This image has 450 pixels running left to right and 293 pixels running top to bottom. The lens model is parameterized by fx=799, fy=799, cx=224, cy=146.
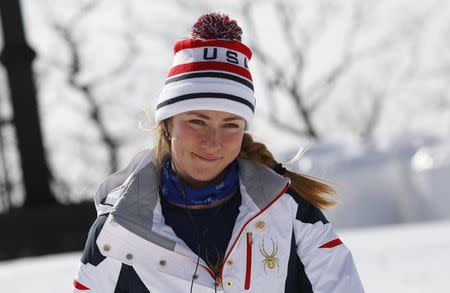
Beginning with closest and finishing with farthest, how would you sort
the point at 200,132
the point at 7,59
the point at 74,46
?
the point at 200,132 < the point at 7,59 < the point at 74,46

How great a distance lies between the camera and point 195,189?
2.15 meters

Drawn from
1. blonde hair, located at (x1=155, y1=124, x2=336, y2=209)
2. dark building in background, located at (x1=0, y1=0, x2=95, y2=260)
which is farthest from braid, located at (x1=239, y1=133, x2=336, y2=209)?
dark building in background, located at (x1=0, y1=0, x2=95, y2=260)

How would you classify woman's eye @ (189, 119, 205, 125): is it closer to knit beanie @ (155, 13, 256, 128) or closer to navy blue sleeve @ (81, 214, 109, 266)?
knit beanie @ (155, 13, 256, 128)

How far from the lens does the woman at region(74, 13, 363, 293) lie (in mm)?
2098

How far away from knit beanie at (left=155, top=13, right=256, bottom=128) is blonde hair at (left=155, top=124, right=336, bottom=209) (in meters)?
0.07

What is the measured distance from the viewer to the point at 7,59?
7859 mm

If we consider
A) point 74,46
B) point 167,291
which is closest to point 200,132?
point 167,291

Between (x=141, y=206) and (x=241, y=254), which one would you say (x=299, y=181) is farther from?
(x=141, y=206)

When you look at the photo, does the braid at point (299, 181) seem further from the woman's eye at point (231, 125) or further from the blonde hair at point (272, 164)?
the woman's eye at point (231, 125)

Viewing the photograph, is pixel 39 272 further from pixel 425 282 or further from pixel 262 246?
pixel 262 246

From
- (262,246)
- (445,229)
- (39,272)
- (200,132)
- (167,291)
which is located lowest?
(39,272)

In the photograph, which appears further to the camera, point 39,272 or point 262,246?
point 39,272

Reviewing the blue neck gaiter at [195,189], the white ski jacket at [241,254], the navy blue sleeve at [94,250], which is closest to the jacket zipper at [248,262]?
the white ski jacket at [241,254]

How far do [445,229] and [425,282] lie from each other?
7.87 feet
